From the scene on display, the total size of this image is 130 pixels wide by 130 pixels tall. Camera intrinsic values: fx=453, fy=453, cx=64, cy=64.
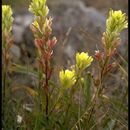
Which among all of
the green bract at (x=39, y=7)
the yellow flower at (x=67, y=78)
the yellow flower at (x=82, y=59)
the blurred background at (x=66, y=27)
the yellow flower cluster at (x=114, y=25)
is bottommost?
the yellow flower at (x=67, y=78)

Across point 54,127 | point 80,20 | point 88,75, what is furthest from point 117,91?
point 80,20

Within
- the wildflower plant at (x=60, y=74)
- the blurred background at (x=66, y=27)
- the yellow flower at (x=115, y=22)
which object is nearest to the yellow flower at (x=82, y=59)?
the wildflower plant at (x=60, y=74)

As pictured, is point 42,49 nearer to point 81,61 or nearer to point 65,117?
point 81,61

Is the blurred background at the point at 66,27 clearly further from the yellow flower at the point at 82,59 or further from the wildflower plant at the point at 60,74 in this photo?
the yellow flower at the point at 82,59

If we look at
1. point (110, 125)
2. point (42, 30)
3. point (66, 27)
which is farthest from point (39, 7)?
point (66, 27)

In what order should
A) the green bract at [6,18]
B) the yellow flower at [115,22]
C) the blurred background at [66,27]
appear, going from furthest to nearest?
the blurred background at [66,27]
the green bract at [6,18]
the yellow flower at [115,22]

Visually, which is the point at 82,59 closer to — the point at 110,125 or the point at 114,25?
the point at 114,25

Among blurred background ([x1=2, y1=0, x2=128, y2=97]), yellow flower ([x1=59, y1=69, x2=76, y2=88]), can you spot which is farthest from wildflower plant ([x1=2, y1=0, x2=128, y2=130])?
blurred background ([x1=2, y1=0, x2=128, y2=97])

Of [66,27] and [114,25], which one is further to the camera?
[66,27]

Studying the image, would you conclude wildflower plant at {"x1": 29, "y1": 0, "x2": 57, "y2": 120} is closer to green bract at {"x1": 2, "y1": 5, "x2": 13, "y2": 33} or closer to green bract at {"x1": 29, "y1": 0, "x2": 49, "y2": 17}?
green bract at {"x1": 29, "y1": 0, "x2": 49, "y2": 17}
